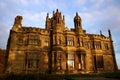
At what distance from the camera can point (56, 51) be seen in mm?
31609

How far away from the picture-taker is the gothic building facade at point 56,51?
30406mm

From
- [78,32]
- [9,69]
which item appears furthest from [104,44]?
[9,69]

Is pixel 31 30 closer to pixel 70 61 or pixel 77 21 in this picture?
pixel 70 61

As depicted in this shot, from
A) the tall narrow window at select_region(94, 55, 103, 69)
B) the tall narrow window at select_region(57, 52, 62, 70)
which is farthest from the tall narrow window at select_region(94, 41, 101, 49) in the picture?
the tall narrow window at select_region(57, 52, 62, 70)

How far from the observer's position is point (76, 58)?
110 ft

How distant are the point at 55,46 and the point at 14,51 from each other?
8.67 metres

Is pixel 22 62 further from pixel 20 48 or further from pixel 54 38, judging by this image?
pixel 54 38

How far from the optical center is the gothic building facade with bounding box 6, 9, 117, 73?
3041 cm

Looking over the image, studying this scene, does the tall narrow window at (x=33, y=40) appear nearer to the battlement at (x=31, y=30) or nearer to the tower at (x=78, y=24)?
the battlement at (x=31, y=30)

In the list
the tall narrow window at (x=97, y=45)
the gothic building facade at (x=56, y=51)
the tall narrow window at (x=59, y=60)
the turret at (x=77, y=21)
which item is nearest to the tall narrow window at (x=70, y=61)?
the gothic building facade at (x=56, y=51)

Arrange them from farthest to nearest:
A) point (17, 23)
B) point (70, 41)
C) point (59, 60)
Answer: point (70, 41) < point (17, 23) < point (59, 60)

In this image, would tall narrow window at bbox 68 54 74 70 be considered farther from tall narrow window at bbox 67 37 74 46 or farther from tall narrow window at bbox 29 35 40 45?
tall narrow window at bbox 29 35 40 45

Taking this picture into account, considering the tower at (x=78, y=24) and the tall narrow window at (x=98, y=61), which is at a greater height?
the tower at (x=78, y=24)

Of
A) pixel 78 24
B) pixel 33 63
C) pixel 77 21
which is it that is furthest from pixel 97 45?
pixel 33 63
